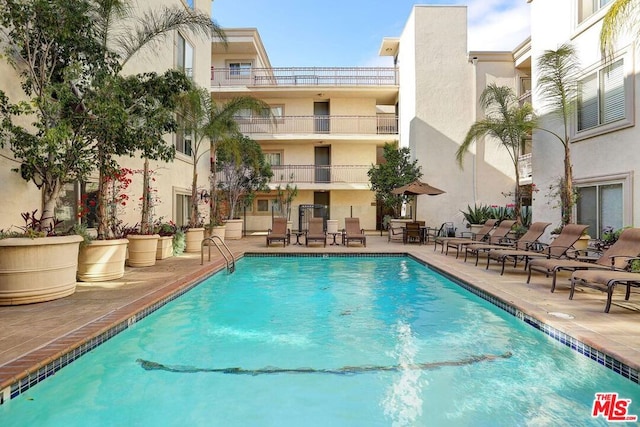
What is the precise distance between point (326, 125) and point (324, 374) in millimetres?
20054

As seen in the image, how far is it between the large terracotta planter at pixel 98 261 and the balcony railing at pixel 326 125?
15.9 m

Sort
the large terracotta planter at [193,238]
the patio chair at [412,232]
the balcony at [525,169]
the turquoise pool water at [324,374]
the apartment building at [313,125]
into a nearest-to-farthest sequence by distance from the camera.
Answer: the turquoise pool water at [324,374] → the large terracotta planter at [193,238] → the patio chair at [412,232] → the balcony at [525,169] → the apartment building at [313,125]

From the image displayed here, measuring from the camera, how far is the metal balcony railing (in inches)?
882

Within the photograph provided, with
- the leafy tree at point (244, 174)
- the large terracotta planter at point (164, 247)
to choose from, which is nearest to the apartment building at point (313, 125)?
the leafy tree at point (244, 174)

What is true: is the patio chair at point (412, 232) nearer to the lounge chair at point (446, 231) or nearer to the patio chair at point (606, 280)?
the lounge chair at point (446, 231)

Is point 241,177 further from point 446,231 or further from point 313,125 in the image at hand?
point 446,231

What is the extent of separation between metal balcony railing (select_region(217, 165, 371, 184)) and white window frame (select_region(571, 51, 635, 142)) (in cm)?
1267

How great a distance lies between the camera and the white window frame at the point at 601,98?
871 centimetres

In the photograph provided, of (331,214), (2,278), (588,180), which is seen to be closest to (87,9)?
(2,278)

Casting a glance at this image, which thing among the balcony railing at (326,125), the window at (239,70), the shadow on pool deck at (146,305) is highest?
the window at (239,70)

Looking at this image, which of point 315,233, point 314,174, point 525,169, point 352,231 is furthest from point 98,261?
point 525,169

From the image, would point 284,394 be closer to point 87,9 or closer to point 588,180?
point 87,9

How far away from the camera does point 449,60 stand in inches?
719

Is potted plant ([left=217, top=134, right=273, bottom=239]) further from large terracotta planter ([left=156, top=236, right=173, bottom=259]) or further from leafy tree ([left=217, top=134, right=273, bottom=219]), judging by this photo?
large terracotta planter ([left=156, top=236, right=173, bottom=259])
